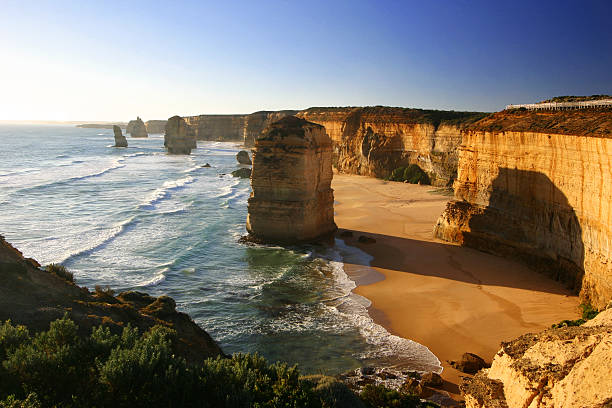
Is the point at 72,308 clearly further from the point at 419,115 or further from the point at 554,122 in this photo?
the point at 419,115

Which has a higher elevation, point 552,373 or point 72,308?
point 552,373

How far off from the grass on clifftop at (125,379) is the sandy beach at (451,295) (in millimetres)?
5434

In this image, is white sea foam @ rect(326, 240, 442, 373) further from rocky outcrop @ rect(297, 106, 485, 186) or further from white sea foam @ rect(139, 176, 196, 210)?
rocky outcrop @ rect(297, 106, 485, 186)

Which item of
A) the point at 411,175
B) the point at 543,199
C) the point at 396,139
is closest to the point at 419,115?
the point at 396,139

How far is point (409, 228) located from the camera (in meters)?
27.5

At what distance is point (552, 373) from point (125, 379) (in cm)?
656

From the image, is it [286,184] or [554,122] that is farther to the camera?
[286,184]

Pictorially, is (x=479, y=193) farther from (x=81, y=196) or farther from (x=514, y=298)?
(x=81, y=196)

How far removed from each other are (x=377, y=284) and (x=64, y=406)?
45.6ft

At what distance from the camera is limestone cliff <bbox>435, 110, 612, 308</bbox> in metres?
14.0

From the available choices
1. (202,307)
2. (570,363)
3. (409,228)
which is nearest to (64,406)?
(570,363)

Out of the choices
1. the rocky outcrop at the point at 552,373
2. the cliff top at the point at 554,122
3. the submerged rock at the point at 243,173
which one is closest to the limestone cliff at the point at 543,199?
the cliff top at the point at 554,122

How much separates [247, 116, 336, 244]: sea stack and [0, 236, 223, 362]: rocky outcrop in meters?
11.9

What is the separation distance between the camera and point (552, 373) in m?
6.27
